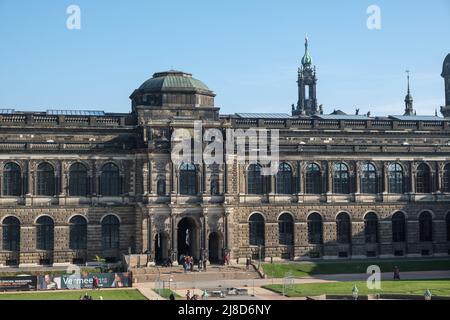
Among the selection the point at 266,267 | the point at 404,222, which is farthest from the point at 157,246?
the point at 404,222

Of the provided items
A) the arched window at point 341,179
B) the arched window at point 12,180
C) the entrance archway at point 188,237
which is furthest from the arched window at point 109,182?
the arched window at point 341,179

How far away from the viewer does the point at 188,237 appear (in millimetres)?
70438

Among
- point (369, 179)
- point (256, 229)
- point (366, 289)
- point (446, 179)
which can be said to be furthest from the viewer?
point (446, 179)

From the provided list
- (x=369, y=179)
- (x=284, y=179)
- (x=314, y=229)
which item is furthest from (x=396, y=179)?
(x=284, y=179)

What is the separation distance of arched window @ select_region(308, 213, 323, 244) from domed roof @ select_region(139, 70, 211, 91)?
1730 cm

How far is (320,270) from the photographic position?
6662 centimetres

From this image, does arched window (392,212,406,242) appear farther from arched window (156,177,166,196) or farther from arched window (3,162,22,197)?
arched window (3,162,22,197)

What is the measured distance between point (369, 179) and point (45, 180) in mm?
33049

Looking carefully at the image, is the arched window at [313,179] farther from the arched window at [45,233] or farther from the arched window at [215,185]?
the arched window at [45,233]

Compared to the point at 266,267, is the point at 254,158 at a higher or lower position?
higher

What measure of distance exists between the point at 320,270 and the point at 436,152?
20.0 meters

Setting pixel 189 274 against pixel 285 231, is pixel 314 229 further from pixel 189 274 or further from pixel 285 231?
pixel 189 274

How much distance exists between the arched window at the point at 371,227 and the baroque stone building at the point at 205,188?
105mm
